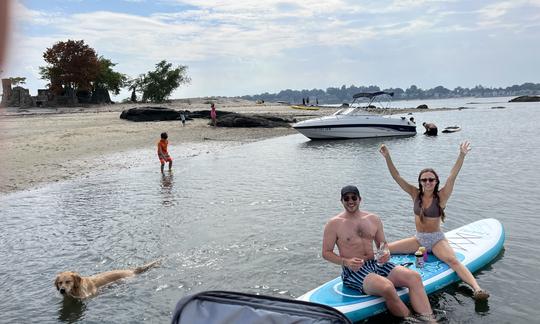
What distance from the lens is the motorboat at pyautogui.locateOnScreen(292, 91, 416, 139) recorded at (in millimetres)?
30391

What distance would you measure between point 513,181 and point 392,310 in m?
11.7

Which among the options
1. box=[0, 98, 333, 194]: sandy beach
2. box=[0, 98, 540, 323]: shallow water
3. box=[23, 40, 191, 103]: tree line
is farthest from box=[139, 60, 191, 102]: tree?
box=[0, 98, 540, 323]: shallow water

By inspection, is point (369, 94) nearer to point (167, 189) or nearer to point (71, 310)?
point (167, 189)

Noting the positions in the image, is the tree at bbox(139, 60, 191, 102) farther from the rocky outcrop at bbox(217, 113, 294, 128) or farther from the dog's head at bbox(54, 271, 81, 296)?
the dog's head at bbox(54, 271, 81, 296)

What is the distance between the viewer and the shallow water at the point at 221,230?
7.48 m

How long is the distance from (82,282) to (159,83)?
192 feet

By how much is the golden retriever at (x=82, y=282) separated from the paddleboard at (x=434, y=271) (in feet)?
10.2

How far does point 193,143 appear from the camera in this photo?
2809 centimetres

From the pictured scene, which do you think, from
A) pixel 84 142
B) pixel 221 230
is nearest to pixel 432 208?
pixel 221 230

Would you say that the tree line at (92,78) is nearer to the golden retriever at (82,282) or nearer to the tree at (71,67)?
the tree at (71,67)

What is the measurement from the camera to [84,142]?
82.1 ft

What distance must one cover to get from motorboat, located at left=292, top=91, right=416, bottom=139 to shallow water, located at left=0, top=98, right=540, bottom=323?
349 inches

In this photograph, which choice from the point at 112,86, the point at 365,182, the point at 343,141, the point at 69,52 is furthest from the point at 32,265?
the point at 112,86

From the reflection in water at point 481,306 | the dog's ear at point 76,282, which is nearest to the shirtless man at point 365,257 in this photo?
the reflection in water at point 481,306
